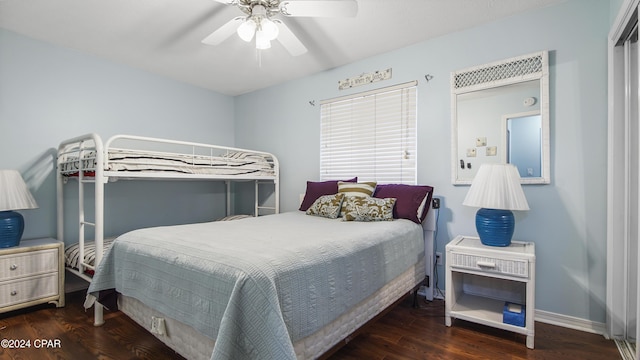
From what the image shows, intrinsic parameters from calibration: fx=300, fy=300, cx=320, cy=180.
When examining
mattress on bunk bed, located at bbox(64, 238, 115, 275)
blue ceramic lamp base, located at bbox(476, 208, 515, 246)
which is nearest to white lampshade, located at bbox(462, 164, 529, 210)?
blue ceramic lamp base, located at bbox(476, 208, 515, 246)

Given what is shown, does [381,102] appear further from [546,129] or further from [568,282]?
[568,282]

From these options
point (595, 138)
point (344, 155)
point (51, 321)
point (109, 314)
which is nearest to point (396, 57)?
point (344, 155)

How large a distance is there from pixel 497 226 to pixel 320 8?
5.87 feet

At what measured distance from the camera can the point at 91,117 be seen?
2988 mm

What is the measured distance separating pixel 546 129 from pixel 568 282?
1084mm

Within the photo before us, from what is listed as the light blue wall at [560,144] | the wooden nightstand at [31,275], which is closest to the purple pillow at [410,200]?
the light blue wall at [560,144]

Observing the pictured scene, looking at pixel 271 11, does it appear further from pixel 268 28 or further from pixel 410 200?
pixel 410 200

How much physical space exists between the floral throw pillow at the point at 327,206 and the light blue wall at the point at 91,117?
1884 millimetres

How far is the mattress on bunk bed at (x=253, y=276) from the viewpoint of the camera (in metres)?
1.09

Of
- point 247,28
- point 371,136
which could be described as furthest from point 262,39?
point 371,136

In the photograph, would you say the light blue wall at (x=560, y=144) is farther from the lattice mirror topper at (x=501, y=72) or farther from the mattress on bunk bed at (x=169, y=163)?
the mattress on bunk bed at (x=169, y=163)

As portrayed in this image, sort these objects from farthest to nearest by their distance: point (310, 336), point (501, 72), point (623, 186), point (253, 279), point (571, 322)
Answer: point (501, 72)
point (571, 322)
point (623, 186)
point (310, 336)
point (253, 279)

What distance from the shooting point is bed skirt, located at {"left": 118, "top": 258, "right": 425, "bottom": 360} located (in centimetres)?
130

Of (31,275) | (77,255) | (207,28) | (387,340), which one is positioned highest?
(207,28)
